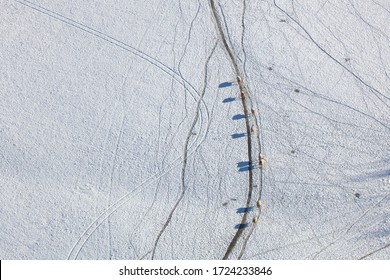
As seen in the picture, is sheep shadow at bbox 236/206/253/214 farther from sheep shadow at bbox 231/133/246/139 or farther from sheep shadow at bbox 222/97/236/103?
sheep shadow at bbox 222/97/236/103

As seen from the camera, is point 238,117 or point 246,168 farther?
point 238,117

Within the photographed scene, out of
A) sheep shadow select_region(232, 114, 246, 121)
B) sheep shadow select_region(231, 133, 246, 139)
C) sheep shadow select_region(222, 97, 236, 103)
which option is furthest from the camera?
sheep shadow select_region(222, 97, 236, 103)

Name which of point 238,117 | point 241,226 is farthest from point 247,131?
point 241,226

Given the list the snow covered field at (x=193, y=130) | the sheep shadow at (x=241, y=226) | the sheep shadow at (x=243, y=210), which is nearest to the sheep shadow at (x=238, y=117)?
the snow covered field at (x=193, y=130)

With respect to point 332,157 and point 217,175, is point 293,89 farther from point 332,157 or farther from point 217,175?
point 217,175

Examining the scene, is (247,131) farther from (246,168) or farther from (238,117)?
(246,168)

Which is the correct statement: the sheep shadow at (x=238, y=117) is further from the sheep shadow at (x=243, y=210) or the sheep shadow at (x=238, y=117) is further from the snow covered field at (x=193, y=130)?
the sheep shadow at (x=243, y=210)

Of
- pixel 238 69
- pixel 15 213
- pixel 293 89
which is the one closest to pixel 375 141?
pixel 293 89

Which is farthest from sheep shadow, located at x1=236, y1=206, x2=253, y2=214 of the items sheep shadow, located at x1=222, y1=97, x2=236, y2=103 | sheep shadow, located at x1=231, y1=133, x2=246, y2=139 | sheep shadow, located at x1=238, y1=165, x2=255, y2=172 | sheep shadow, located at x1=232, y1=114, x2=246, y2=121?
sheep shadow, located at x1=222, y1=97, x2=236, y2=103
